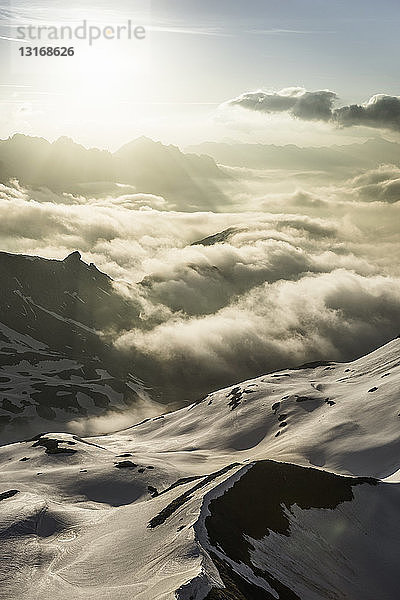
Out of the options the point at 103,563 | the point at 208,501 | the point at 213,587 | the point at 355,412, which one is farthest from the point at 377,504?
the point at 355,412

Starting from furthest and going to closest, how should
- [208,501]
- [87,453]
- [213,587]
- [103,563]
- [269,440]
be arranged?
[269,440], [87,453], [208,501], [103,563], [213,587]

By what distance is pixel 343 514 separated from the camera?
8644 centimetres

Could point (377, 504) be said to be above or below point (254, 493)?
below

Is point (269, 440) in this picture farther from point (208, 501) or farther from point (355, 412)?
point (208, 501)

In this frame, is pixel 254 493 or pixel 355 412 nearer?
pixel 254 493

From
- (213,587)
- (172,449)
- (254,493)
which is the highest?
(213,587)

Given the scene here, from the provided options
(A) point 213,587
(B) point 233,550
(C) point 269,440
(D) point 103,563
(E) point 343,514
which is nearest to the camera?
(A) point 213,587

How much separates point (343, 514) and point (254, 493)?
47.5 feet

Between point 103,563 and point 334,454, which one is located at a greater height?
point 103,563

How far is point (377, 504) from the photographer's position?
301ft

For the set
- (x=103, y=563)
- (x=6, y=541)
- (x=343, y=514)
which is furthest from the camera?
(x=343, y=514)

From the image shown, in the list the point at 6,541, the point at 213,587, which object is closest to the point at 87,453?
the point at 6,541

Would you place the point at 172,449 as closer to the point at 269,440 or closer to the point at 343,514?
the point at 269,440

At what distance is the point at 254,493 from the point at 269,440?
103319 millimetres
